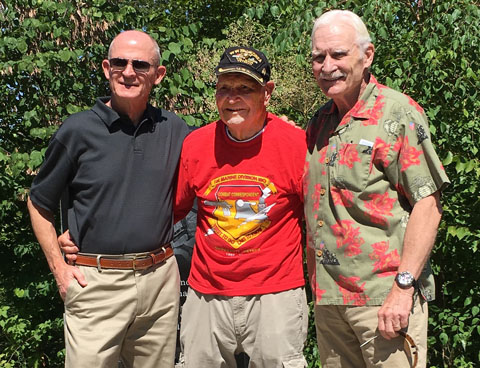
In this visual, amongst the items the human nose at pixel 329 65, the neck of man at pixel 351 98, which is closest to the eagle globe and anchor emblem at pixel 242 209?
the neck of man at pixel 351 98

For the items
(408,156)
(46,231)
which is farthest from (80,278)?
(408,156)

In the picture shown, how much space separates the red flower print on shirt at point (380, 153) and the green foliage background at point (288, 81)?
1.93 metres

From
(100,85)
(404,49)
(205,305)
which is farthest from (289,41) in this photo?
(205,305)

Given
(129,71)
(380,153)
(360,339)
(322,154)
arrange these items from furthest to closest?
(129,71)
(322,154)
(360,339)
(380,153)

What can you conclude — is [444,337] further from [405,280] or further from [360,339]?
[405,280]

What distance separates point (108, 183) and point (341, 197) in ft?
4.00

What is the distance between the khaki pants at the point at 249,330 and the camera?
3215mm

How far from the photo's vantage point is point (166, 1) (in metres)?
17.4

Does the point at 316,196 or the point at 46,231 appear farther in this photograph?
→ the point at 46,231

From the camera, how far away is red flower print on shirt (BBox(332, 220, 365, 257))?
294 cm

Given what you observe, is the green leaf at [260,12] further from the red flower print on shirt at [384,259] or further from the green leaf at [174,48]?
the red flower print on shirt at [384,259]

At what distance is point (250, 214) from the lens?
325cm

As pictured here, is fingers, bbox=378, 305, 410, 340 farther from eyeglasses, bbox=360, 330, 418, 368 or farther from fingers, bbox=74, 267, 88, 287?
fingers, bbox=74, 267, 88, 287

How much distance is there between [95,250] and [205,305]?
2.14ft
